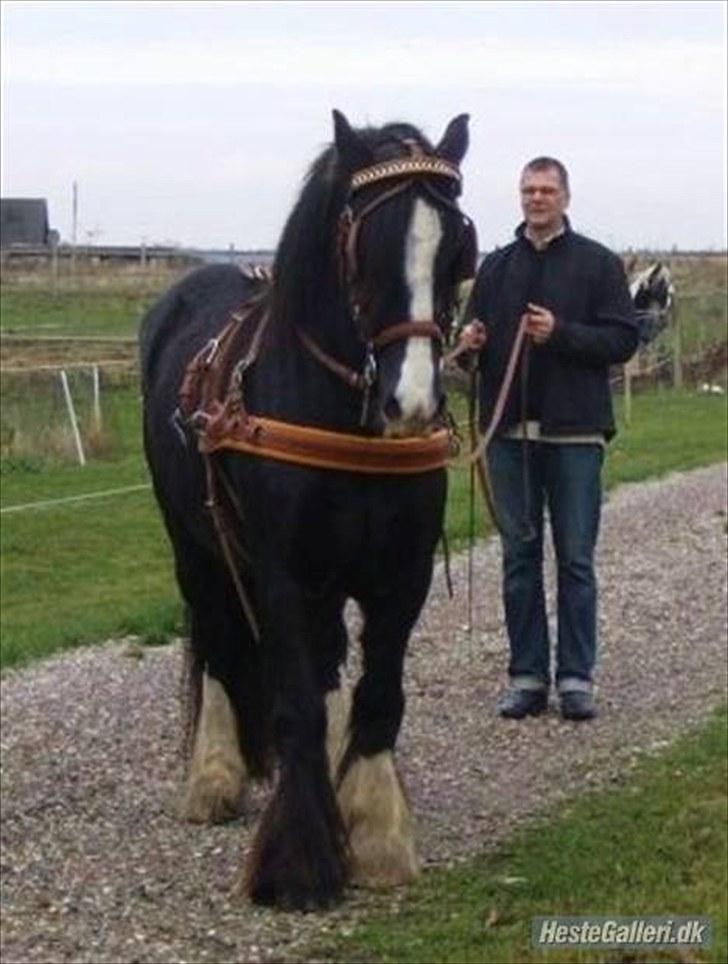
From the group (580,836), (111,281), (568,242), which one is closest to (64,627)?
(568,242)

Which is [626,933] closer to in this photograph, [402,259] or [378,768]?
[378,768]

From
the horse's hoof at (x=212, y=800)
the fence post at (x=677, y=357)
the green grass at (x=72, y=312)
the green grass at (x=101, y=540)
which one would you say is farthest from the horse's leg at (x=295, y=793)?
the green grass at (x=72, y=312)

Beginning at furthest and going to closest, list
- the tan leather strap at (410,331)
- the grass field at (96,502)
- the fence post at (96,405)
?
the fence post at (96,405) < the grass field at (96,502) < the tan leather strap at (410,331)

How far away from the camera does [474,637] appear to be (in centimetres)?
1259

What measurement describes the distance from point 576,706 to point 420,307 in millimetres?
3649

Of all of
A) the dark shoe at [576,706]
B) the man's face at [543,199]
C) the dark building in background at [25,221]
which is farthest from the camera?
the dark building in background at [25,221]

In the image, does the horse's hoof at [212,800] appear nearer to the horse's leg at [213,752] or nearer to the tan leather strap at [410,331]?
the horse's leg at [213,752]

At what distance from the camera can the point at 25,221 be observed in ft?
347

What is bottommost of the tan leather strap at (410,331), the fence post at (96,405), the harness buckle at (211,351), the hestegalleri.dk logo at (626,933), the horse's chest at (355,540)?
the fence post at (96,405)

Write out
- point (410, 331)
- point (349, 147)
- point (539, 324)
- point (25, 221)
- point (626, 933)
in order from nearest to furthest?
1. point (626, 933)
2. point (410, 331)
3. point (349, 147)
4. point (539, 324)
5. point (25, 221)

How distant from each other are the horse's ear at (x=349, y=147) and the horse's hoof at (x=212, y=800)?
8.13ft

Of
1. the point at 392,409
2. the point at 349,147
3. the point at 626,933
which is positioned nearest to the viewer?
the point at 626,933

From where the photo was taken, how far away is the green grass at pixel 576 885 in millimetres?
6695

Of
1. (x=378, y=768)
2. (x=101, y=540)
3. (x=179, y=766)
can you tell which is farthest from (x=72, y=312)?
(x=378, y=768)
